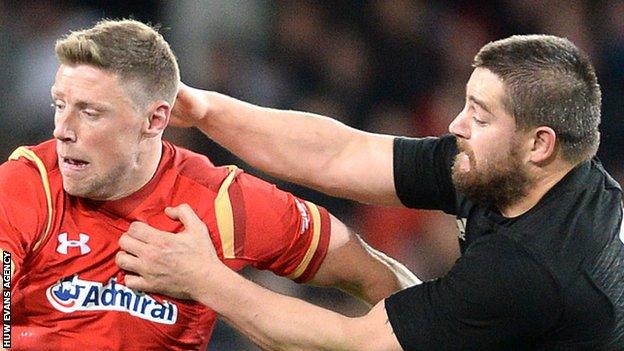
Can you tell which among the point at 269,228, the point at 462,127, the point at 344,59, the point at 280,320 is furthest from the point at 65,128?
the point at 344,59

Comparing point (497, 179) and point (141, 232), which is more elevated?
point (497, 179)

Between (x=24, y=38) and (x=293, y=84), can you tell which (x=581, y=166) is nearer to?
(x=293, y=84)

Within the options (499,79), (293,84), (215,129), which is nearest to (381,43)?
(293,84)

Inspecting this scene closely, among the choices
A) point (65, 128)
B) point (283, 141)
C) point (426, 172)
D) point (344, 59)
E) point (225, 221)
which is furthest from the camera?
point (344, 59)

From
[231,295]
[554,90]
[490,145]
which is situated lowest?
[231,295]

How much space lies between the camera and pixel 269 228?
2750 millimetres

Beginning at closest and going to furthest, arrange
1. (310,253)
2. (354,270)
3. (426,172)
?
(310,253)
(354,270)
(426,172)

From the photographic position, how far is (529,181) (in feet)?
8.74

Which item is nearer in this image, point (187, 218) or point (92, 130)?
point (92, 130)

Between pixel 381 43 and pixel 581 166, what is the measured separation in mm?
2688

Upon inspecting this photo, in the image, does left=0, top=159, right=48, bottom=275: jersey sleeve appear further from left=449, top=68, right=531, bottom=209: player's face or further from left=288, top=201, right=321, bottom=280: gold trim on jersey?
left=449, top=68, right=531, bottom=209: player's face

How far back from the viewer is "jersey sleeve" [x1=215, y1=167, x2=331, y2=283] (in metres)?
2.72

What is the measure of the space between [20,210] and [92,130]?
25 cm

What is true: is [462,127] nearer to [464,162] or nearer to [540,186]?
[464,162]
